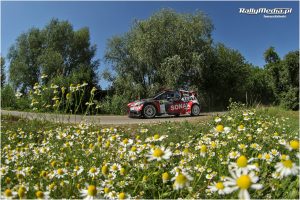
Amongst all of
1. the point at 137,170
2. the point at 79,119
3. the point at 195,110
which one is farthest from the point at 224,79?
the point at 137,170

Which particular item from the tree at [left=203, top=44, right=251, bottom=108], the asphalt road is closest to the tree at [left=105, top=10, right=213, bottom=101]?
the tree at [left=203, top=44, right=251, bottom=108]

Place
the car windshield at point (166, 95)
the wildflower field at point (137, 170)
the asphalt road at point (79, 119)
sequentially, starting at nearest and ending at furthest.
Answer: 1. the wildflower field at point (137, 170)
2. the asphalt road at point (79, 119)
3. the car windshield at point (166, 95)

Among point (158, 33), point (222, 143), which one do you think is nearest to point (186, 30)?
point (158, 33)

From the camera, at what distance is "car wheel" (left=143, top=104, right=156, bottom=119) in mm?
12695

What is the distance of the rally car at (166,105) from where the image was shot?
12.8m

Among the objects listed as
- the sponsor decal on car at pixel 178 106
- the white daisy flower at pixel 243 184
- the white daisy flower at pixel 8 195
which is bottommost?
the white daisy flower at pixel 8 195

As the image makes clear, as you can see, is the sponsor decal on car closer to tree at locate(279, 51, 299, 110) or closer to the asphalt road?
the asphalt road

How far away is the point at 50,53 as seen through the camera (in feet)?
91.5

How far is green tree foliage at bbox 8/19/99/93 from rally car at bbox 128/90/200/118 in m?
14.8

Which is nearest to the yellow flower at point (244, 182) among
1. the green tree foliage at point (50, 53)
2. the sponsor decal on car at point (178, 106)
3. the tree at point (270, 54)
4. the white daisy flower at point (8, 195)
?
the white daisy flower at point (8, 195)

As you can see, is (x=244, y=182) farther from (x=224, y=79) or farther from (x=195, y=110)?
(x=224, y=79)

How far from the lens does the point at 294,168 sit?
146 cm

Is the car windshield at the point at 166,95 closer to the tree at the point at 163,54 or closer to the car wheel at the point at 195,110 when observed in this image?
the car wheel at the point at 195,110

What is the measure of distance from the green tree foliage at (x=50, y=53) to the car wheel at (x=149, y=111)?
1524cm
